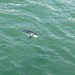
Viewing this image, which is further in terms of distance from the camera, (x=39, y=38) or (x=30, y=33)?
(x=39, y=38)

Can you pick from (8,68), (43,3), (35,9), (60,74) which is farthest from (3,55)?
(43,3)

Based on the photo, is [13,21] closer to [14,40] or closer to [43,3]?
[14,40]

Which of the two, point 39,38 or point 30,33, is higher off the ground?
point 30,33

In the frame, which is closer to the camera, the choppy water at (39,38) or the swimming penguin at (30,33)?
the choppy water at (39,38)

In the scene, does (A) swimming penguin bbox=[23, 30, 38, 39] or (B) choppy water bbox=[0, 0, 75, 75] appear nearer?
(B) choppy water bbox=[0, 0, 75, 75]

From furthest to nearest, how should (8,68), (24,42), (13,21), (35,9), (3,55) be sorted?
(35,9) < (13,21) < (24,42) < (3,55) < (8,68)

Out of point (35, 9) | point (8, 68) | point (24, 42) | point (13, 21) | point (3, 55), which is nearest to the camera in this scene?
point (8, 68)

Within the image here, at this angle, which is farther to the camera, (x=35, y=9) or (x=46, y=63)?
(x=35, y=9)

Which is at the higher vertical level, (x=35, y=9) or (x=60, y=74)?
(x=35, y=9)
